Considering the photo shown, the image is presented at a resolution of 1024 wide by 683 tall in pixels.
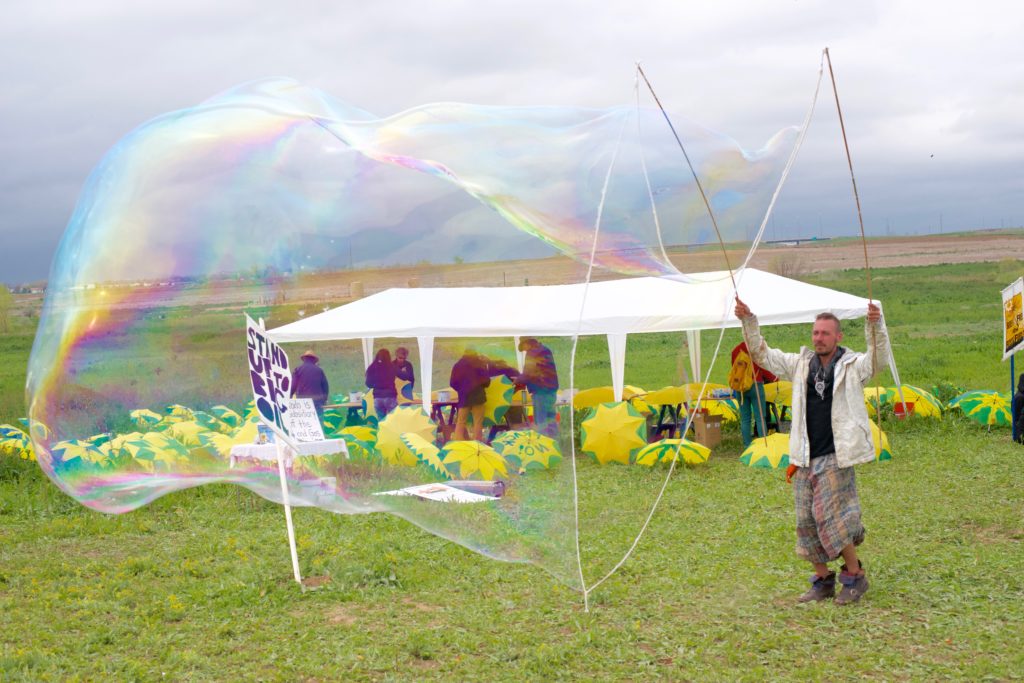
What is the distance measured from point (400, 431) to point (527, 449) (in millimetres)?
1339

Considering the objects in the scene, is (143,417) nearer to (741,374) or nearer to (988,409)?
(741,374)

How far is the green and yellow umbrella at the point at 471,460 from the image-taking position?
255 inches

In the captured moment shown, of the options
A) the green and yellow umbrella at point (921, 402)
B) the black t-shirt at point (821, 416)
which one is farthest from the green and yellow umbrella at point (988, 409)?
the black t-shirt at point (821, 416)

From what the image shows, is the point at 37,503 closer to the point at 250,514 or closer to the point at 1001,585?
the point at 250,514

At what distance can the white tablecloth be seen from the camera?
619cm

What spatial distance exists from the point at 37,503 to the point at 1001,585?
824cm

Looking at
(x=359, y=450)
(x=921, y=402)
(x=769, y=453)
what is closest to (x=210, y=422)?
(x=359, y=450)

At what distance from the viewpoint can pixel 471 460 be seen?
6.76m

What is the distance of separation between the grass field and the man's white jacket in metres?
0.90

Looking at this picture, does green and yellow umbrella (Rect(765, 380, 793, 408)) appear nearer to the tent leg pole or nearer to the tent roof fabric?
the tent roof fabric

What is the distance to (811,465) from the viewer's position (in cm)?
573

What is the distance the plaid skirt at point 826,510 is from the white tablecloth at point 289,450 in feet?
8.95

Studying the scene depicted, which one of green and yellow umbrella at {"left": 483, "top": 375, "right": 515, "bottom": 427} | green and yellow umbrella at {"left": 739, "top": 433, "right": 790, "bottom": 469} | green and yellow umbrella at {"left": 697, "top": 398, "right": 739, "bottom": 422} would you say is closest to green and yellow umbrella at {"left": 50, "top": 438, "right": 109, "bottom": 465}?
green and yellow umbrella at {"left": 483, "top": 375, "right": 515, "bottom": 427}

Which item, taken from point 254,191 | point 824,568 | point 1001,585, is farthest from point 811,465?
point 254,191
